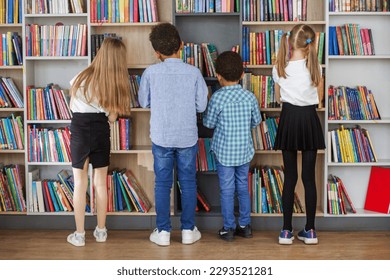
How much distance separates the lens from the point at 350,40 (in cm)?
534

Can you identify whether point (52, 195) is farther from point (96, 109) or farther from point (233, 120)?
point (233, 120)

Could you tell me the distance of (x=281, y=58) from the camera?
493 cm

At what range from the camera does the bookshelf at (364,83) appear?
17.9 ft

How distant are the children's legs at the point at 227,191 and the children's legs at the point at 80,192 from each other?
0.97 m

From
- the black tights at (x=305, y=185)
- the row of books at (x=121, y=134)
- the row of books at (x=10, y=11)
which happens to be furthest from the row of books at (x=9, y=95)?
the black tights at (x=305, y=185)

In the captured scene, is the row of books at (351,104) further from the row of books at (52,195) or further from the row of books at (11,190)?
the row of books at (11,190)

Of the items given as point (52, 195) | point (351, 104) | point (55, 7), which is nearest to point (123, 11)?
point (55, 7)

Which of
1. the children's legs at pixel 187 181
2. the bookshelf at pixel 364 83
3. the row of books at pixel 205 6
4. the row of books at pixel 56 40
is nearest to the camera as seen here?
the children's legs at pixel 187 181

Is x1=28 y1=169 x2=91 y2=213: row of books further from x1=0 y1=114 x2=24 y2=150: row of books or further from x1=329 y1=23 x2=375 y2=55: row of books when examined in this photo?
x1=329 y1=23 x2=375 y2=55: row of books

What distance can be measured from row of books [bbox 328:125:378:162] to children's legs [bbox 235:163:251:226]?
29.1 inches

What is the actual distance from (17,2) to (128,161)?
4.97 ft

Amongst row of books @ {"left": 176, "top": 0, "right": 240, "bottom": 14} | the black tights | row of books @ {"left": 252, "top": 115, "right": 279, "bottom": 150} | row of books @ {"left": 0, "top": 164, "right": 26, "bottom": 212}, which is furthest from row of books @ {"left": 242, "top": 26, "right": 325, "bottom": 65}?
row of books @ {"left": 0, "top": 164, "right": 26, "bottom": 212}

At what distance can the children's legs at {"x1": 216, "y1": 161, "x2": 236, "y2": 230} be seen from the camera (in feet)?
16.6
